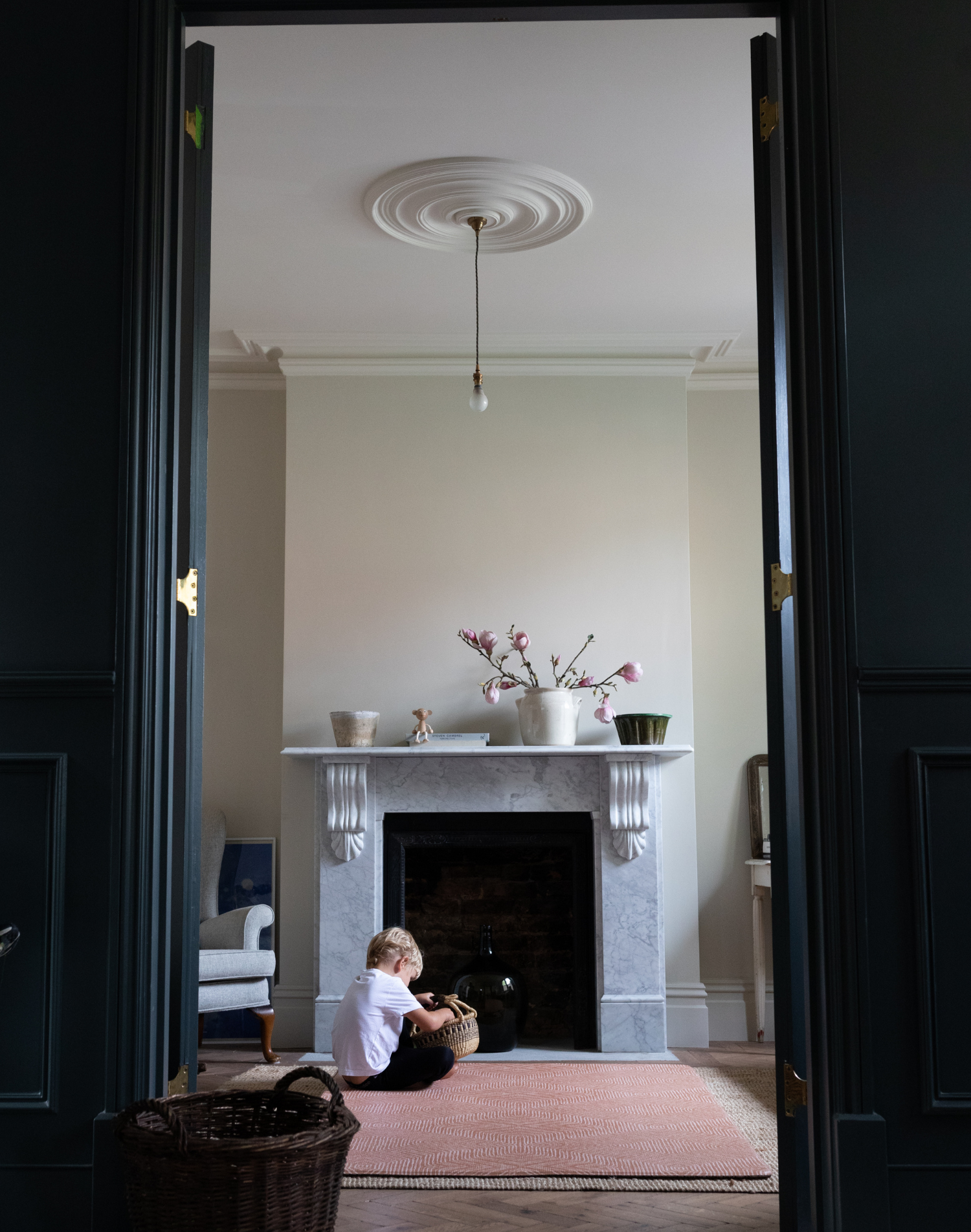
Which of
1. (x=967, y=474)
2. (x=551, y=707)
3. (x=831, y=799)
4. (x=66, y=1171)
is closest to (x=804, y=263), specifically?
(x=967, y=474)

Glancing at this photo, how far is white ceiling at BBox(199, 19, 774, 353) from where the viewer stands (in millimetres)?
3229

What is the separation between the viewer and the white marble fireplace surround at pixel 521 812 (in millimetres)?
4941

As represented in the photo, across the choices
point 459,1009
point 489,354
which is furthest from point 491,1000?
point 489,354

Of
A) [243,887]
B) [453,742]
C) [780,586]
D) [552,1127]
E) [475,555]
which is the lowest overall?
[552,1127]

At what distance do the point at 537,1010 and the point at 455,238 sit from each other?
337 cm

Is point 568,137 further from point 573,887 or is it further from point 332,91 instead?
point 573,887

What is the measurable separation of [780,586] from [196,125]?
1.56m

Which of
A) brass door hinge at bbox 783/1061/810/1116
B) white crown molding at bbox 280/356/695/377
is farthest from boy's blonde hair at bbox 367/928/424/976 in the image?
white crown molding at bbox 280/356/695/377

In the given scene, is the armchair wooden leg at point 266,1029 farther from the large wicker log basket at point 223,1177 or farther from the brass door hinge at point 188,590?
the brass door hinge at point 188,590

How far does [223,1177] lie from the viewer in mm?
2006

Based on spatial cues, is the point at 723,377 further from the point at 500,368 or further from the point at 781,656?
the point at 781,656

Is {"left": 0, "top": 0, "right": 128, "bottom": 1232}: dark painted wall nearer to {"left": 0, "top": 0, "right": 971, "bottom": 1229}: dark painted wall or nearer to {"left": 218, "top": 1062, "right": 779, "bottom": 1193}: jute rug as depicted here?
{"left": 0, "top": 0, "right": 971, "bottom": 1229}: dark painted wall

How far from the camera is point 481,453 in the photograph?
214 inches

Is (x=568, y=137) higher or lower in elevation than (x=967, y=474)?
higher
